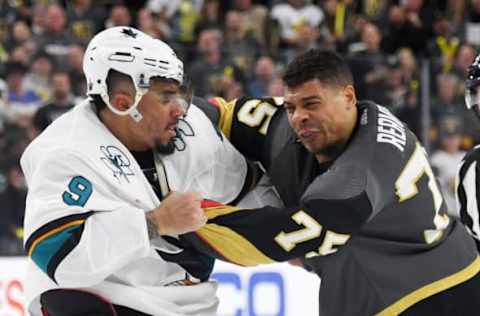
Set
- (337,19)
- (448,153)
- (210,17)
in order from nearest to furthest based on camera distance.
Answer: (448,153) → (210,17) → (337,19)

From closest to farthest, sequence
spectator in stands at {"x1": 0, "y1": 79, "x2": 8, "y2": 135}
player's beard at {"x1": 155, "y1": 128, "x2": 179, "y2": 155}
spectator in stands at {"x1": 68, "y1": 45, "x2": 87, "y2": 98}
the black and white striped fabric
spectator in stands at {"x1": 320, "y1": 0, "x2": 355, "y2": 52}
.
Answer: player's beard at {"x1": 155, "y1": 128, "x2": 179, "y2": 155}
the black and white striped fabric
spectator in stands at {"x1": 0, "y1": 79, "x2": 8, "y2": 135}
spectator in stands at {"x1": 68, "y1": 45, "x2": 87, "y2": 98}
spectator in stands at {"x1": 320, "y1": 0, "x2": 355, "y2": 52}

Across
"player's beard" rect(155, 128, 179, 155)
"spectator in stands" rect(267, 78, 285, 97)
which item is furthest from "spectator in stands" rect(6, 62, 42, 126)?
"player's beard" rect(155, 128, 179, 155)

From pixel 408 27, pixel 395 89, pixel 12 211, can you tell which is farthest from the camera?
pixel 408 27

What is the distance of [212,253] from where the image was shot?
11.6 ft

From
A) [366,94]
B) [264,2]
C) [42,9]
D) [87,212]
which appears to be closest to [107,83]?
[87,212]

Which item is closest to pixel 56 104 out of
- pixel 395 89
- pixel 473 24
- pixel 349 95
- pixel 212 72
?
pixel 212 72

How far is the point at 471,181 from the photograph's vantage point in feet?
13.0

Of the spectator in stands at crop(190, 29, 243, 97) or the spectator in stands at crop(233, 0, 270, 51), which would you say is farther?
the spectator in stands at crop(233, 0, 270, 51)

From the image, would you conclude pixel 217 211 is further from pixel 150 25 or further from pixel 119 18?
pixel 119 18

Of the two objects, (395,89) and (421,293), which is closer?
(421,293)

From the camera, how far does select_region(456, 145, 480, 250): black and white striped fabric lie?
3.96 metres

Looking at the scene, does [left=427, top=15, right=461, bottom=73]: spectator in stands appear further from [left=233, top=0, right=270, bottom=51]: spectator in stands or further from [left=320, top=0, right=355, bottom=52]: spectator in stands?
[left=233, top=0, right=270, bottom=51]: spectator in stands

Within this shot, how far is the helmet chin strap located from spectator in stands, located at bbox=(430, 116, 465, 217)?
453 centimetres

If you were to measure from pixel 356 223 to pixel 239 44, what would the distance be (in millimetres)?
5437
